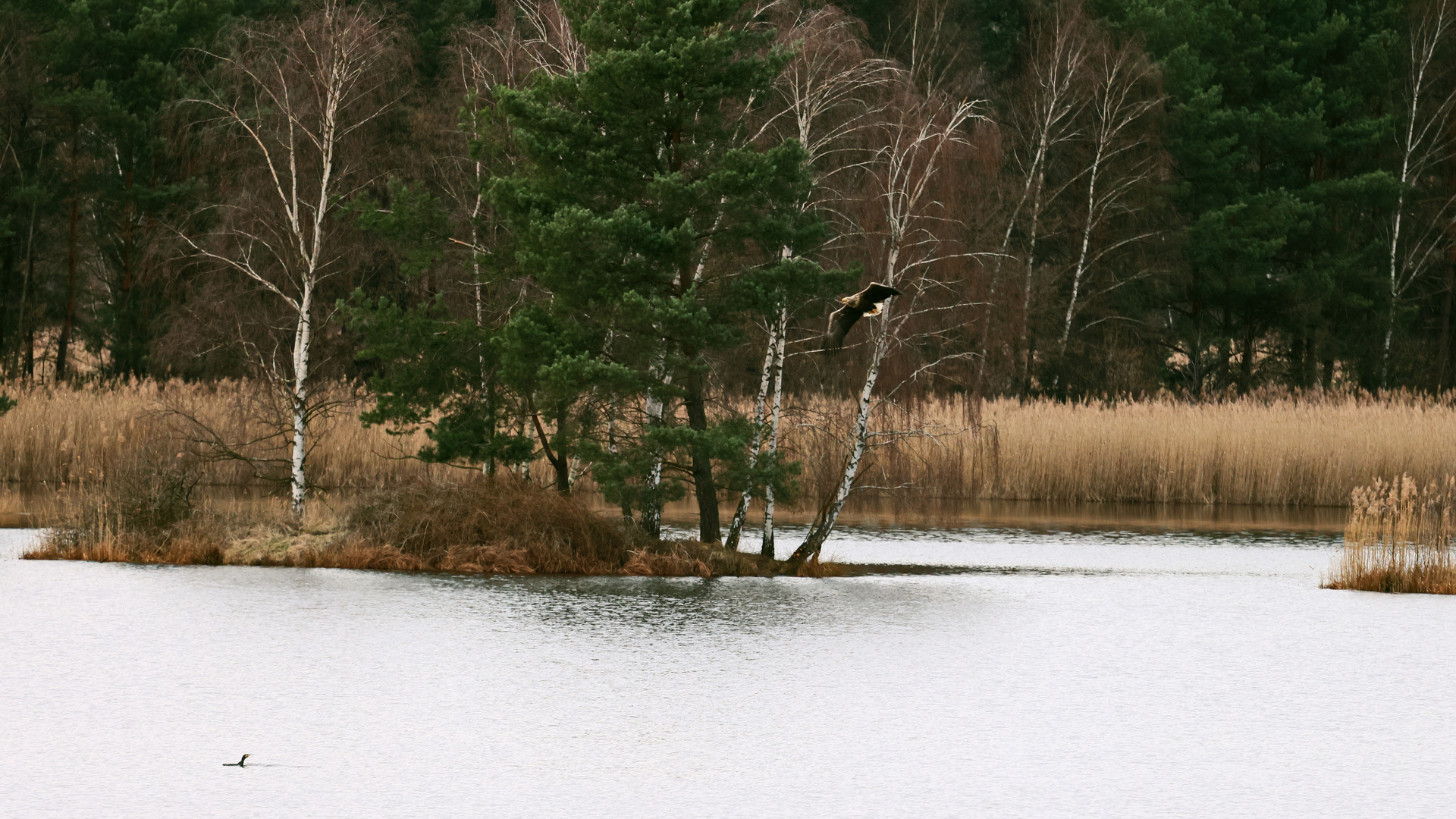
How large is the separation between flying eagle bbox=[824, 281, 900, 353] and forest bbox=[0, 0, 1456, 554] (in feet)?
2.64

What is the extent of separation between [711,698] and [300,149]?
17.7 metres

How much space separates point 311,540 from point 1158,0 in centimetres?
3180

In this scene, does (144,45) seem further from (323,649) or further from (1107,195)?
(323,649)

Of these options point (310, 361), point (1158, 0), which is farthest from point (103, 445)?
point (1158, 0)

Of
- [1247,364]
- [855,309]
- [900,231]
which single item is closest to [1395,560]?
[900,231]

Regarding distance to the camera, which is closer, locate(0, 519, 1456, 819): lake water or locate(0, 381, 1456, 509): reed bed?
locate(0, 519, 1456, 819): lake water

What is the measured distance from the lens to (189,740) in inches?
309

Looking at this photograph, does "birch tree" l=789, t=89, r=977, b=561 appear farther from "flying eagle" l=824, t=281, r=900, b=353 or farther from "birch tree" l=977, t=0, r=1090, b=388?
"birch tree" l=977, t=0, r=1090, b=388

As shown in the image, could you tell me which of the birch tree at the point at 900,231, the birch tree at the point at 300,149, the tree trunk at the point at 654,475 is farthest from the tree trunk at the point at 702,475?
the birch tree at the point at 300,149

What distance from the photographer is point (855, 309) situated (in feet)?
48.1

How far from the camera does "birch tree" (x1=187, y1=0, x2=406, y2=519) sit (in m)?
18.3

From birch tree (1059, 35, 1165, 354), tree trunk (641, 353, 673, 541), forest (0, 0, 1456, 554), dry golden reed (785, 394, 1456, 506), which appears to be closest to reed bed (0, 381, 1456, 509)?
dry golden reed (785, 394, 1456, 506)

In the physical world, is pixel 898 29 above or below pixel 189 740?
above

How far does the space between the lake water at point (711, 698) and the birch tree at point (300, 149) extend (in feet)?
14.9
